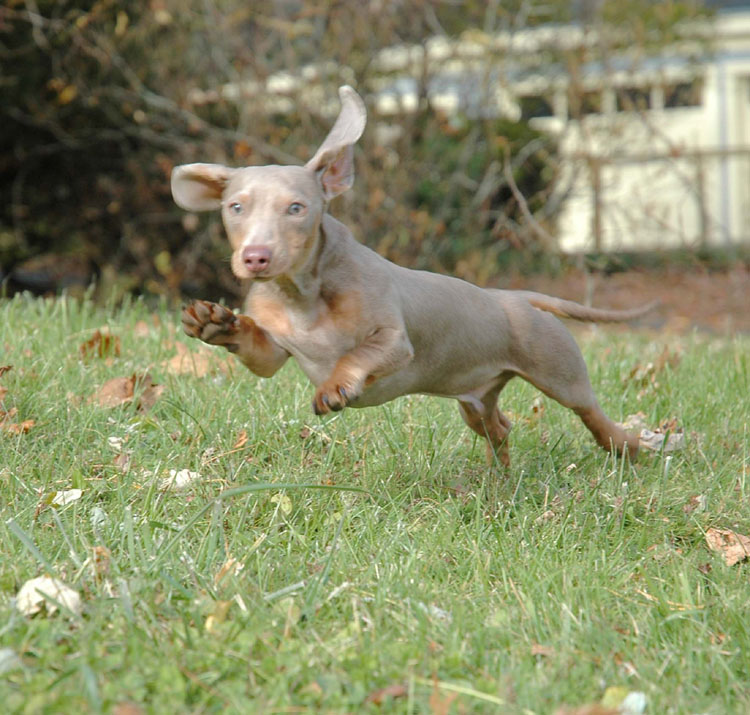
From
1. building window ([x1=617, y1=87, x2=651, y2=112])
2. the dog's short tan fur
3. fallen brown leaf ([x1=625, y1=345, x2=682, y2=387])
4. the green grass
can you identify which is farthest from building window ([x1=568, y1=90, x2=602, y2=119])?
the dog's short tan fur

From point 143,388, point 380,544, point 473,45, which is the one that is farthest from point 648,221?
point 380,544

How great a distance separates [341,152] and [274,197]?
0.37 metres

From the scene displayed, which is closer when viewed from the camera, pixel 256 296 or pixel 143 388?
pixel 256 296

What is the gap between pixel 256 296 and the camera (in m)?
3.35

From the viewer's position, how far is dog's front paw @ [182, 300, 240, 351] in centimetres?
301

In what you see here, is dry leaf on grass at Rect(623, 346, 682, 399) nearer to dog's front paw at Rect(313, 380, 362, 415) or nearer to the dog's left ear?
the dog's left ear

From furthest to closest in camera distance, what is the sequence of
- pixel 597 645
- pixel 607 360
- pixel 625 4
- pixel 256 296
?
pixel 625 4, pixel 607 360, pixel 256 296, pixel 597 645

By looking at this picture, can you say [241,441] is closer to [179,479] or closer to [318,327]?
[179,479]

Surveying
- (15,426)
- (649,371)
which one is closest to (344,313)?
(15,426)

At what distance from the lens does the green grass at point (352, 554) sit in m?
2.31

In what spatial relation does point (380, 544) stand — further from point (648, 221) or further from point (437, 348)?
point (648, 221)

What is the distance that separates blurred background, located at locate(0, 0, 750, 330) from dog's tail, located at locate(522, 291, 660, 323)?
4084 millimetres

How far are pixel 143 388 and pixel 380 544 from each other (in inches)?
60.1

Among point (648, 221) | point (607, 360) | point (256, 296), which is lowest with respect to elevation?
point (648, 221)
